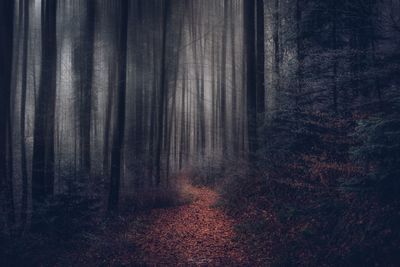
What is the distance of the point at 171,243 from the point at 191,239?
2.24ft

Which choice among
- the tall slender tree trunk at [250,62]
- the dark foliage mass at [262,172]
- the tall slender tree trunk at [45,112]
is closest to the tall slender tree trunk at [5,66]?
the dark foliage mass at [262,172]

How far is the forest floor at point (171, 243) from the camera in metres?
8.53

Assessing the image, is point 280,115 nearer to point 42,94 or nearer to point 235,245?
point 235,245

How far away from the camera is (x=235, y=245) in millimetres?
9297

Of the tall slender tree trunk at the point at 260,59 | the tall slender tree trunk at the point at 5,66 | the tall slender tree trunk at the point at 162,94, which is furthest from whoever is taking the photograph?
the tall slender tree trunk at the point at 162,94

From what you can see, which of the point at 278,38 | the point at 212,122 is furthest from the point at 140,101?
the point at 278,38

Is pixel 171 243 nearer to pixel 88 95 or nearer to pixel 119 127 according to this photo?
pixel 119 127

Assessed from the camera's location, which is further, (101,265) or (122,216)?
(122,216)

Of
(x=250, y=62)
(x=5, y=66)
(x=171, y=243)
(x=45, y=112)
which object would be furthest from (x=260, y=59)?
(x=5, y=66)

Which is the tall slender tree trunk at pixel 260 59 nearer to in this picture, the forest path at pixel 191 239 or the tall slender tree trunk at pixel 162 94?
the forest path at pixel 191 239

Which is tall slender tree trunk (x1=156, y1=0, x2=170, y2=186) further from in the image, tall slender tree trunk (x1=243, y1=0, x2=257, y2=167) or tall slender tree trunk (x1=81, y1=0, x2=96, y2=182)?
tall slender tree trunk (x1=243, y1=0, x2=257, y2=167)

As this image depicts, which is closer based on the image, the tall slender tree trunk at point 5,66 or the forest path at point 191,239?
the forest path at point 191,239

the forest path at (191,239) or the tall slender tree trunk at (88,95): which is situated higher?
the tall slender tree trunk at (88,95)

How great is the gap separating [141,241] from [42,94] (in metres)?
6.27
